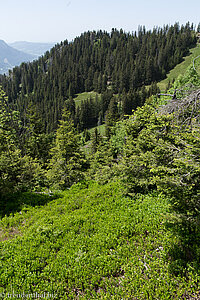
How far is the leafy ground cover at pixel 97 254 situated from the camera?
525cm

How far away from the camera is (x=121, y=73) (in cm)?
14500

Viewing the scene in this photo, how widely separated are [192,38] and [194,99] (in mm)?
215840

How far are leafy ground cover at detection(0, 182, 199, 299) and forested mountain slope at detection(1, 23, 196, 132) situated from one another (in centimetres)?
10996

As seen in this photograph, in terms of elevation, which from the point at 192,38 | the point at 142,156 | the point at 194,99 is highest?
the point at 192,38

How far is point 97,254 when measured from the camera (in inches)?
257

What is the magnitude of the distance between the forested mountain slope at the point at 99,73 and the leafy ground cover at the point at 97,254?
10996 cm

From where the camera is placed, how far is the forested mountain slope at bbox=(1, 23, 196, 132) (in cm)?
14300

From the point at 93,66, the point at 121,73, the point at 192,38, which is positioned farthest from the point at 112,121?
the point at 192,38

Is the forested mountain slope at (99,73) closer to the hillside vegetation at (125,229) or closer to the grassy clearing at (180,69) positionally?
the grassy clearing at (180,69)

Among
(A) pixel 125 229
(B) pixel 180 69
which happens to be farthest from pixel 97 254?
(B) pixel 180 69

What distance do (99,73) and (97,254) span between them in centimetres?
18208

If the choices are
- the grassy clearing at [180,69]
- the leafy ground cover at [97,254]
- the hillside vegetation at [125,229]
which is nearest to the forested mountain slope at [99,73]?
the grassy clearing at [180,69]

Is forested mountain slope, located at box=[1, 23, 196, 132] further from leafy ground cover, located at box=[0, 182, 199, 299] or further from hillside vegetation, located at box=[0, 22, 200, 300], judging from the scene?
leafy ground cover, located at box=[0, 182, 199, 299]

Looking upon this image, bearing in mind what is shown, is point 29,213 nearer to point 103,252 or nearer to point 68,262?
point 68,262
